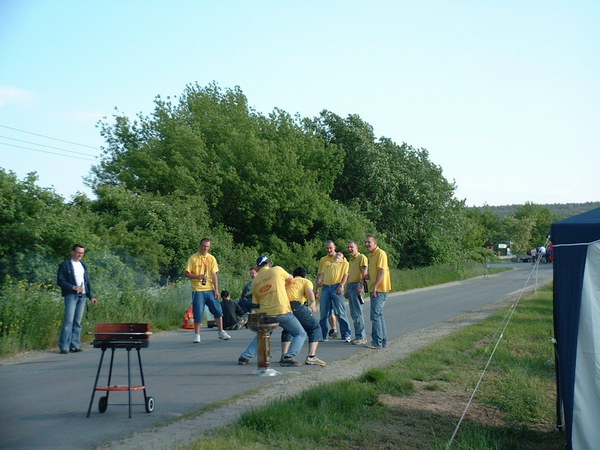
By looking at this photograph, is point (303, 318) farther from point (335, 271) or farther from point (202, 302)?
point (202, 302)

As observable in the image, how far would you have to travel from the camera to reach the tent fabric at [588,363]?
6801 millimetres

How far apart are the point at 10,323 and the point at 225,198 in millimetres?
22483

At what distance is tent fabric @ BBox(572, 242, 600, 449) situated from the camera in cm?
680

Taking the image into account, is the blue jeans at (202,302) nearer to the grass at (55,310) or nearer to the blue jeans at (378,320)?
the grass at (55,310)

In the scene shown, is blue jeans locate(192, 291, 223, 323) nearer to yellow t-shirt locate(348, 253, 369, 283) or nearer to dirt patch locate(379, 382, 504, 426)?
yellow t-shirt locate(348, 253, 369, 283)

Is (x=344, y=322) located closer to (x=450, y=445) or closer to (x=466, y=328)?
(x=466, y=328)

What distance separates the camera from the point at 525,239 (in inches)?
4995

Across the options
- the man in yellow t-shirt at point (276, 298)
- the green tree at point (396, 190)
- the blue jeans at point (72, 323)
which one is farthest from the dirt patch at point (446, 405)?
the green tree at point (396, 190)

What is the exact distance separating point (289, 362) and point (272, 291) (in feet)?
4.39

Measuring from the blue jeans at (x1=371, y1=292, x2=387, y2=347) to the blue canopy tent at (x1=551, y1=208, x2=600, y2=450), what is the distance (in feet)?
19.8

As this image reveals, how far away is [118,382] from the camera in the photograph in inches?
399

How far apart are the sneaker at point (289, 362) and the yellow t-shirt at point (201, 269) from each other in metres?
3.02

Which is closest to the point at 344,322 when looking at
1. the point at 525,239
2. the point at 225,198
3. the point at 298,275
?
the point at 298,275

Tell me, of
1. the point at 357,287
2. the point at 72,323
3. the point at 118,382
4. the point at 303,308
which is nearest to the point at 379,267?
the point at 357,287
